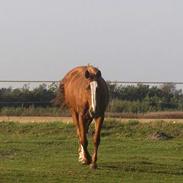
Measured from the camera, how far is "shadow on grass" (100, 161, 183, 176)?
15325mm

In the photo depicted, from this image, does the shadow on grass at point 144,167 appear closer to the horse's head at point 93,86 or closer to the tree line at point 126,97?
the horse's head at point 93,86

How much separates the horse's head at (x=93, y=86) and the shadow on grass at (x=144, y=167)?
1.23 m

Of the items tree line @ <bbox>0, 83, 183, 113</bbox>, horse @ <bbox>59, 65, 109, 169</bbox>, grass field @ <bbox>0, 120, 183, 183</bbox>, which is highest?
horse @ <bbox>59, 65, 109, 169</bbox>

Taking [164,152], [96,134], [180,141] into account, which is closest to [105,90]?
[96,134]

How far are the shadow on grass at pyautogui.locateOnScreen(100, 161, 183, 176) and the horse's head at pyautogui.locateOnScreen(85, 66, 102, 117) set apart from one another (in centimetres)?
123

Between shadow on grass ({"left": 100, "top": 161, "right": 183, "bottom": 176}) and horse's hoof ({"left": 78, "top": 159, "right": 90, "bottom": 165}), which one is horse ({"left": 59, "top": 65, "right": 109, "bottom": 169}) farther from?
shadow on grass ({"left": 100, "top": 161, "right": 183, "bottom": 176})

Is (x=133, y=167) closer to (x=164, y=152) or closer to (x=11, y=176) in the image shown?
(x=11, y=176)

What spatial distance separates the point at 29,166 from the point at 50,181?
2.40 m

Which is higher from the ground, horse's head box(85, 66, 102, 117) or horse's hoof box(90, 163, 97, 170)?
horse's head box(85, 66, 102, 117)

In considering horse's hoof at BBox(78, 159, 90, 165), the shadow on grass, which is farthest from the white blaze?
horse's hoof at BBox(78, 159, 90, 165)

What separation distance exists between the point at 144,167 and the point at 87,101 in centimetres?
184

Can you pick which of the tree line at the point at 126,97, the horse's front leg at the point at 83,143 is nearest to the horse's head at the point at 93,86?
the horse's front leg at the point at 83,143

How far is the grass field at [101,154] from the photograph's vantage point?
1438cm

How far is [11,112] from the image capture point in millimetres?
34844
